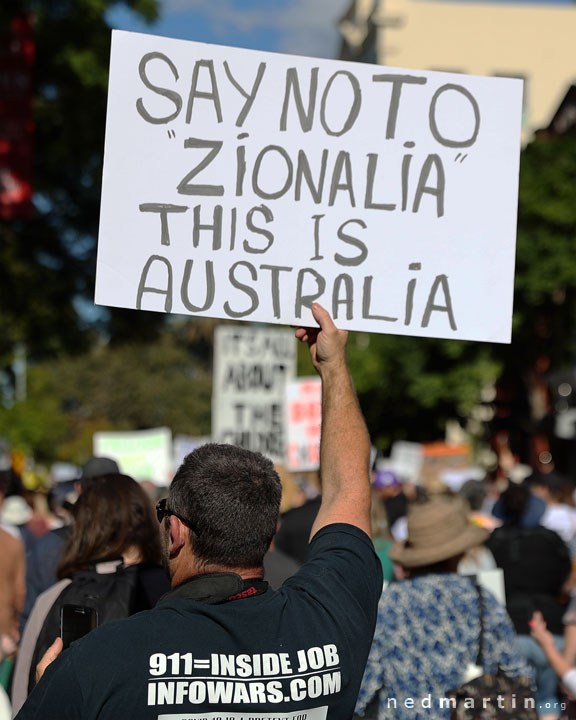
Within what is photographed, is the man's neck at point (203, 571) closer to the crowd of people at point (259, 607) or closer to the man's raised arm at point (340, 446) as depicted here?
the crowd of people at point (259, 607)

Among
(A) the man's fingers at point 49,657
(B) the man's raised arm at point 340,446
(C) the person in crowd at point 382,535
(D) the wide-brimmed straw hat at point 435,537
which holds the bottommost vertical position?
(C) the person in crowd at point 382,535

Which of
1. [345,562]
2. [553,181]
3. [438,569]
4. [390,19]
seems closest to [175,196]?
[345,562]

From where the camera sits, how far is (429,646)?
4199mm

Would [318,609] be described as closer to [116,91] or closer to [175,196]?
[175,196]

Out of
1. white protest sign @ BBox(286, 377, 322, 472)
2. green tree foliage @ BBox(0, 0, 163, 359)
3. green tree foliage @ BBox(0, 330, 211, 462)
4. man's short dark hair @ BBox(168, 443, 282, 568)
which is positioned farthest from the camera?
green tree foliage @ BBox(0, 330, 211, 462)

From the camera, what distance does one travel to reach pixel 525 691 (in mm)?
4113

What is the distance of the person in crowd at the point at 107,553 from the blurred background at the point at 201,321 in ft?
29.8

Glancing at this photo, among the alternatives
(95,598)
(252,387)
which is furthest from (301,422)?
(95,598)

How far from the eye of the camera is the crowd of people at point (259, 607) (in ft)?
7.80

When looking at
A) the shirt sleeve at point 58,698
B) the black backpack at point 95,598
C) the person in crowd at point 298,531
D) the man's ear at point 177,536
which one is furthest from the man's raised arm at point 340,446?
the person in crowd at point 298,531

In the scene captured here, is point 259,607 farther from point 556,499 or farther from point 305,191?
point 556,499

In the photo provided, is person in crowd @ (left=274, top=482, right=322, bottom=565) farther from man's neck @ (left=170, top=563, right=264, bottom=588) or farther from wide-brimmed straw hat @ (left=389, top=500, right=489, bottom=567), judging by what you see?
man's neck @ (left=170, top=563, right=264, bottom=588)

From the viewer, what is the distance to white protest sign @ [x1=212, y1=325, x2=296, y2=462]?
1179 cm

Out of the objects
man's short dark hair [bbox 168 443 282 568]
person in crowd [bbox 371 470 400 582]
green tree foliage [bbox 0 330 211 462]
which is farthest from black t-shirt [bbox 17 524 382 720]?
green tree foliage [bbox 0 330 211 462]
